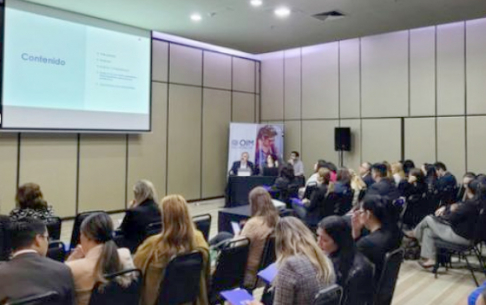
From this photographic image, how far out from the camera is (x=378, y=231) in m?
3.21

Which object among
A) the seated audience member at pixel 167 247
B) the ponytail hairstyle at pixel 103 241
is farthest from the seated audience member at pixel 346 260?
the ponytail hairstyle at pixel 103 241

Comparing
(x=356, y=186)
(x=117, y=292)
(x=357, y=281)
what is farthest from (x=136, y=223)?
(x=356, y=186)

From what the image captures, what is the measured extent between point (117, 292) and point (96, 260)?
0.21 m

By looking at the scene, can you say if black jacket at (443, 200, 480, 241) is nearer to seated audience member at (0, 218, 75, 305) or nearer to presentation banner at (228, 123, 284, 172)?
seated audience member at (0, 218, 75, 305)

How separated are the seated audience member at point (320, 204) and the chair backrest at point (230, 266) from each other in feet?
9.97

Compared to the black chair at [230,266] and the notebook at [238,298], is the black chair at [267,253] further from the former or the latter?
the notebook at [238,298]

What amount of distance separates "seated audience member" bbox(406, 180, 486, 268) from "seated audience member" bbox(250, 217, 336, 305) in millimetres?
3022

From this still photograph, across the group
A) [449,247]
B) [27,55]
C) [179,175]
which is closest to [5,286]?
[449,247]

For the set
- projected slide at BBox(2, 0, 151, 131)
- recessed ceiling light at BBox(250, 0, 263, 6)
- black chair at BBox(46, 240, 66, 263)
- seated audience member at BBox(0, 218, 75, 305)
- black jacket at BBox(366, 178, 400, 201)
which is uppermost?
recessed ceiling light at BBox(250, 0, 263, 6)

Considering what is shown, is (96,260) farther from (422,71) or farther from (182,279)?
(422,71)

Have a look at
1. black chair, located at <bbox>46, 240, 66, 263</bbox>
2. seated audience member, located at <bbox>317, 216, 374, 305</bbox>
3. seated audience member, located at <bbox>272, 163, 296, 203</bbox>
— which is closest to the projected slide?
seated audience member, located at <bbox>272, 163, 296, 203</bbox>

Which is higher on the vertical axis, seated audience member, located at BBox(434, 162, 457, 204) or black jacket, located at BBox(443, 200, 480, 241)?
seated audience member, located at BBox(434, 162, 457, 204)

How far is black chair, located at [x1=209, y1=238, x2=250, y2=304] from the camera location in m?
3.00

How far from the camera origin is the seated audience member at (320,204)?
610 centimetres
